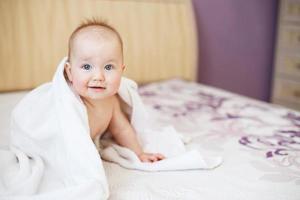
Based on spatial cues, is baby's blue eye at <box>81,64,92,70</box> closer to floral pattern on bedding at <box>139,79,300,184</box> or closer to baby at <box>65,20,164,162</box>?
baby at <box>65,20,164,162</box>

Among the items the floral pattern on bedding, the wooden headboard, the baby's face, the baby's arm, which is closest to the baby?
the baby's face

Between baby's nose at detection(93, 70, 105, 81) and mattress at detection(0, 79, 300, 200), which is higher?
baby's nose at detection(93, 70, 105, 81)

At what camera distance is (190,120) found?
137cm

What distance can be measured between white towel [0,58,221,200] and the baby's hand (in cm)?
4

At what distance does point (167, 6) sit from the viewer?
193 centimetres

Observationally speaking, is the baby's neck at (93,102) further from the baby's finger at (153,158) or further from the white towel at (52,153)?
the baby's finger at (153,158)

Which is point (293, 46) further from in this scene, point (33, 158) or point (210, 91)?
point (33, 158)

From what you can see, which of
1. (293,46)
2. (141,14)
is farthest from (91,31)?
(293,46)

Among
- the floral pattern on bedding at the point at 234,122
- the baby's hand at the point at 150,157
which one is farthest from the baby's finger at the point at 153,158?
the floral pattern on bedding at the point at 234,122

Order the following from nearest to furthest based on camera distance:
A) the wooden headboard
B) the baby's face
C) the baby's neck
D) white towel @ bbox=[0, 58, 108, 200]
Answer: white towel @ bbox=[0, 58, 108, 200]
the baby's face
the baby's neck
the wooden headboard

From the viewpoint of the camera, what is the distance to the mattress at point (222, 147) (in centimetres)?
81

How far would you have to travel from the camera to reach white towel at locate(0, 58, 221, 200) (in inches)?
29.9

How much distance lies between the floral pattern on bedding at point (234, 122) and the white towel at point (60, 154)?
166 mm

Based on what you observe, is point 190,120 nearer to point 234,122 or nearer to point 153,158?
point 234,122
